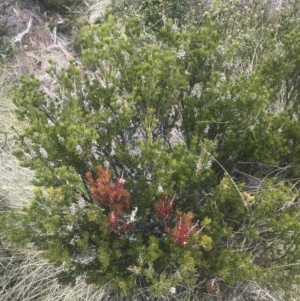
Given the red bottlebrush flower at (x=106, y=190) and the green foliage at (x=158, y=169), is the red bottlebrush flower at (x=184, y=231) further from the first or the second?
the red bottlebrush flower at (x=106, y=190)

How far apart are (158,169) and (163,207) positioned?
6.9 inches

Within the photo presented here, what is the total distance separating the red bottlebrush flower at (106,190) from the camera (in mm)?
1973

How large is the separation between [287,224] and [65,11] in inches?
186

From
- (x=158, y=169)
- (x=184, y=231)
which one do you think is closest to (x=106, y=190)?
(x=158, y=169)

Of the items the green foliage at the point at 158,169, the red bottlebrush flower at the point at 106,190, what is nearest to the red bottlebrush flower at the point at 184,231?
the green foliage at the point at 158,169

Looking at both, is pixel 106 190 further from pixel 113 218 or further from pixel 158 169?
pixel 158 169

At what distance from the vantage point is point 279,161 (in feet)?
9.11

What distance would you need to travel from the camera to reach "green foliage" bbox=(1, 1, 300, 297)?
207 centimetres

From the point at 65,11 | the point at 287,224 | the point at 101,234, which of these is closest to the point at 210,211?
the point at 287,224

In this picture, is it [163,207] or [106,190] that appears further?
[163,207]

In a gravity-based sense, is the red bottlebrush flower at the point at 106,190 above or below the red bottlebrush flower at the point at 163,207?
above

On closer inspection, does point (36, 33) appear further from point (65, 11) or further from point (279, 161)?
point (279, 161)

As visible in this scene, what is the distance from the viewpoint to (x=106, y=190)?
1.98 meters

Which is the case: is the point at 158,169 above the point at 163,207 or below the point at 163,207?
above
